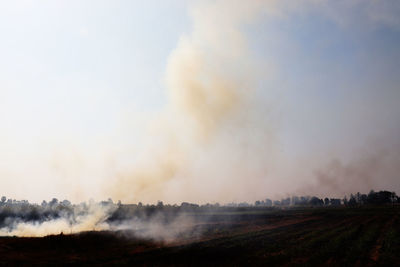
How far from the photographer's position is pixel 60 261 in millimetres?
25344

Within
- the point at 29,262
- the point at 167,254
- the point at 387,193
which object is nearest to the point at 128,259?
the point at 167,254

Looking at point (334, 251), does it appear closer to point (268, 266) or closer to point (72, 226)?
point (268, 266)

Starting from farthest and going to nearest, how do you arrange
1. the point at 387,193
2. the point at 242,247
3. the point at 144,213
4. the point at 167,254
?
the point at 387,193 → the point at 144,213 → the point at 242,247 → the point at 167,254

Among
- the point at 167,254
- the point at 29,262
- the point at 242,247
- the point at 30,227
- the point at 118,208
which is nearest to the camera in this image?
the point at 29,262

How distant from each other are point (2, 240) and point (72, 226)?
67.2 feet

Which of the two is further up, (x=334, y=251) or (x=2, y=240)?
(x=2, y=240)

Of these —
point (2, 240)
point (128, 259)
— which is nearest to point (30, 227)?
point (2, 240)

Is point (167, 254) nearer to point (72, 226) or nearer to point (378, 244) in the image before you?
point (378, 244)

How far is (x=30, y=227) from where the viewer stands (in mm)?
50031

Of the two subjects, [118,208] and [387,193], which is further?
[387,193]

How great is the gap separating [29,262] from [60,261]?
247cm

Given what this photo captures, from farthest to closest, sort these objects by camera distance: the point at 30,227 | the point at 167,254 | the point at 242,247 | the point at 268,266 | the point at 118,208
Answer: the point at 118,208 → the point at 30,227 → the point at 242,247 → the point at 167,254 → the point at 268,266

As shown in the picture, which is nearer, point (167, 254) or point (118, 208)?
point (167, 254)

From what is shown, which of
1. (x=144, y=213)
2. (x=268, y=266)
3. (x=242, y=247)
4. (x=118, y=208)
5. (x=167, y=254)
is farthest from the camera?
(x=144, y=213)
